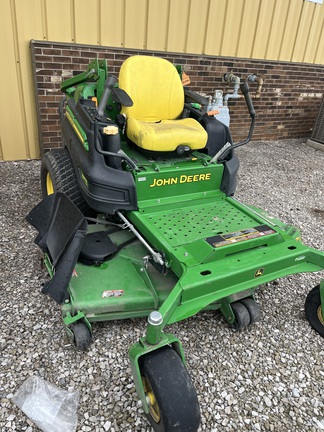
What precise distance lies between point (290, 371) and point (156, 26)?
3917mm

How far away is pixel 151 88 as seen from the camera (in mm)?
Answer: 2697

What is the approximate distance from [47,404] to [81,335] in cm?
33

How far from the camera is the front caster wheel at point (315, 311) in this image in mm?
2066

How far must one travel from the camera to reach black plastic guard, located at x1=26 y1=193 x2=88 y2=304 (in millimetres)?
1703

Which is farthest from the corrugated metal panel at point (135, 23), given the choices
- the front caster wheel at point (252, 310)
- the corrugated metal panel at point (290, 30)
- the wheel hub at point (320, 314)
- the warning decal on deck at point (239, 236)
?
the wheel hub at point (320, 314)

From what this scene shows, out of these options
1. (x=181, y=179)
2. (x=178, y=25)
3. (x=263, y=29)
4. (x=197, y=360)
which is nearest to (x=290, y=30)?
(x=263, y=29)

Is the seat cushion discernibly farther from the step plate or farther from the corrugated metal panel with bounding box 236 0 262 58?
the corrugated metal panel with bounding box 236 0 262 58

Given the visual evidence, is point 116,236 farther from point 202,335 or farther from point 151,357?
point 151,357

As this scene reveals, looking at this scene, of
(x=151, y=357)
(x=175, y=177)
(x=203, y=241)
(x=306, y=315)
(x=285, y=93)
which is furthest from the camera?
(x=285, y=93)

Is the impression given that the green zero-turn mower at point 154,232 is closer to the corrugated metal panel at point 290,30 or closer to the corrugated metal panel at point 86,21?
the corrugated metal panel at point 86,21

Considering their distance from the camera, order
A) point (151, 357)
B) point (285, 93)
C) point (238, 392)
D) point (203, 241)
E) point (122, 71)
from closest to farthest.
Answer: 1. point (151, 357)
2. point (238, 392)
3. point (203, 241)
4. point (122, 71)
5. point (285, 93)

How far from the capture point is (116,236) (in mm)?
2338

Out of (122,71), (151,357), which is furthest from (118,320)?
(122,71)

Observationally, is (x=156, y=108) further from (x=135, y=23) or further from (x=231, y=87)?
(x=231, y=87)
